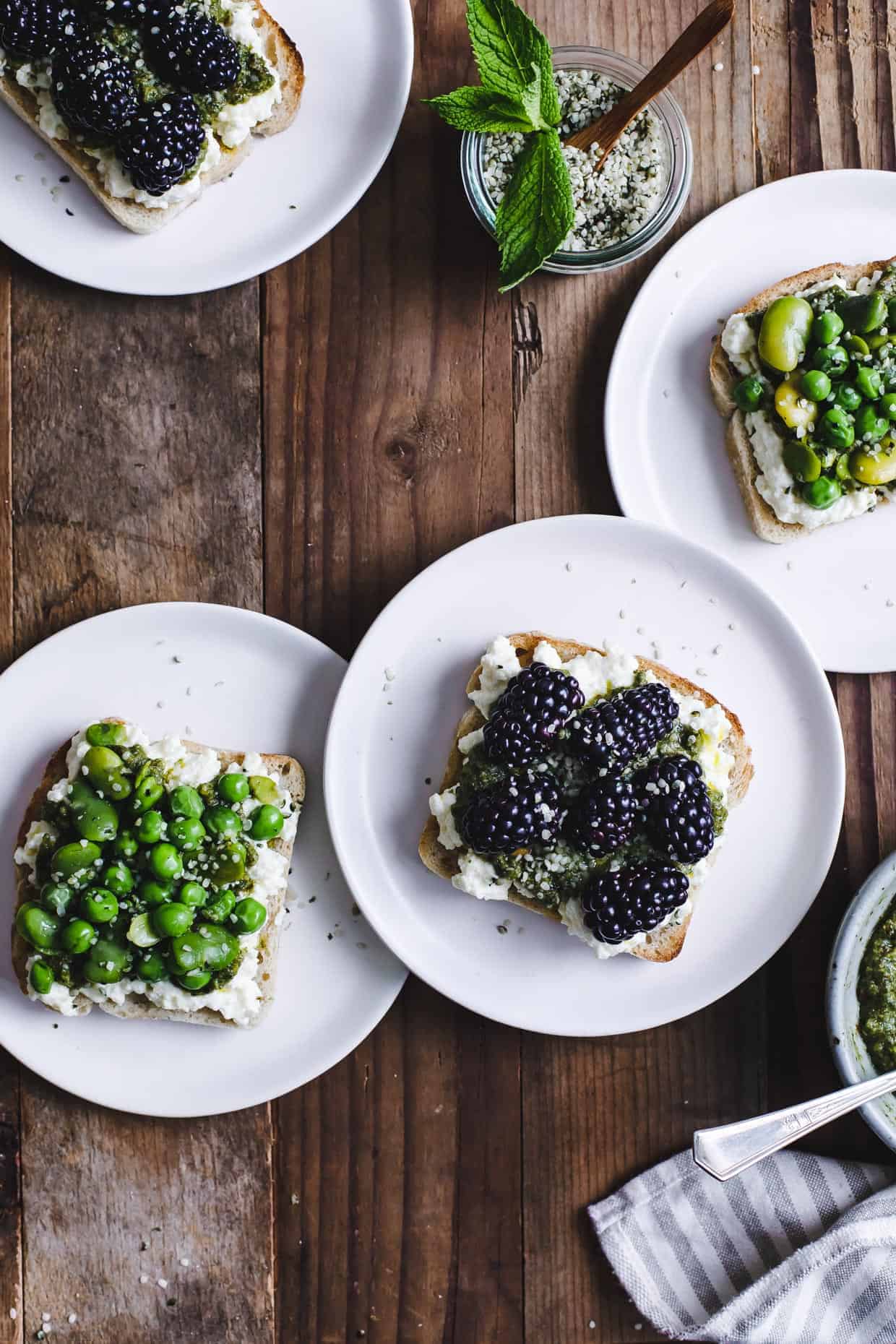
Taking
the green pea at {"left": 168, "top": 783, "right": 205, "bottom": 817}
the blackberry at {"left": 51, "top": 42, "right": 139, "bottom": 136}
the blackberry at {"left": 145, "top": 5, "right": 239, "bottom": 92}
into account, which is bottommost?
the green pea at {"left": 168, "top": 783, "right": 205, "bottom": 817}

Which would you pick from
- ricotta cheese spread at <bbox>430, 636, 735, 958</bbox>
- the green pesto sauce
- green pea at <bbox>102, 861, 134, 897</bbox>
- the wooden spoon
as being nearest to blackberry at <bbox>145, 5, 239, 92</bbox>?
the wooden spoon

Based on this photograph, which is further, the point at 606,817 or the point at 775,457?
the point at 775,457

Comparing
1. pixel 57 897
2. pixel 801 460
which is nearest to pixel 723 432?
pixel 801 460

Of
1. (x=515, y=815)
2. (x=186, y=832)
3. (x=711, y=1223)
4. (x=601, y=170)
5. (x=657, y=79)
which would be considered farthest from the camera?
(x=711, y=1223)

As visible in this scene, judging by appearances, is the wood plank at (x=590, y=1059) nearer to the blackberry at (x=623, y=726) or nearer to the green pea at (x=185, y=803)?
the blackberry at (x=623, y=726)

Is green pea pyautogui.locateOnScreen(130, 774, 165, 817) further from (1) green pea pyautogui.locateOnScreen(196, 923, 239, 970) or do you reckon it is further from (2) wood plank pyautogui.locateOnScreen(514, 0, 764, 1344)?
(2) wood plank pyautogui.locateOnScreen(514, 0, 764, 1344)

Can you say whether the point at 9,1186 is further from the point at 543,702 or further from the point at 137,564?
the point at 543,702
